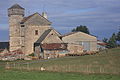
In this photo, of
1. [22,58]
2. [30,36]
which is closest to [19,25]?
[30,36]

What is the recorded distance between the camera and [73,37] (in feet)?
226

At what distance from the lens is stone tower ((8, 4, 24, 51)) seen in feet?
228

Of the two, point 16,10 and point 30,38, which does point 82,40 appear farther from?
point 16,10

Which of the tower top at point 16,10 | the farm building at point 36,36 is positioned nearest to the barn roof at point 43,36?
the farm building at point 36,36

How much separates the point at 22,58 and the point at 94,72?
111 ft

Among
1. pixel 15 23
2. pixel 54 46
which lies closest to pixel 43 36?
pixel 54 46

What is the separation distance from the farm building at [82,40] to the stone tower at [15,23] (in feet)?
38.0

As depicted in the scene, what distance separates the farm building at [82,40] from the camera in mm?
68375

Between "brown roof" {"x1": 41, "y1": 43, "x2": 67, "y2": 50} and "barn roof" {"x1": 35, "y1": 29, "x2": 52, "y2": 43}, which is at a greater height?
"barn roof" {"x1": 35, "y1": 29, "x2": 52, "y2": 43}

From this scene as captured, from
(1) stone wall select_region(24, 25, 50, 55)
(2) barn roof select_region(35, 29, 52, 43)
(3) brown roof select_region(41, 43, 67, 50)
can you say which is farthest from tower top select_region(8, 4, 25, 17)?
(3) brown roof select_region(41, 43, 67, 50)

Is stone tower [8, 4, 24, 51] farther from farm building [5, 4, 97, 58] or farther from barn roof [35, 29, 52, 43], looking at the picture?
barn roof [35, 29, 52, 43]

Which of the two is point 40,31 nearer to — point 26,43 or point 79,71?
point 26,43

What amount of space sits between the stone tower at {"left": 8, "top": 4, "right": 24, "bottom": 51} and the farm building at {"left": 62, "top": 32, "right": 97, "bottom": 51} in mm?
11573

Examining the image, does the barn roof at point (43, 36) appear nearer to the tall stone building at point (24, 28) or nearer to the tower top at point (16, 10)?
the tall stone building at point (24, 28)
